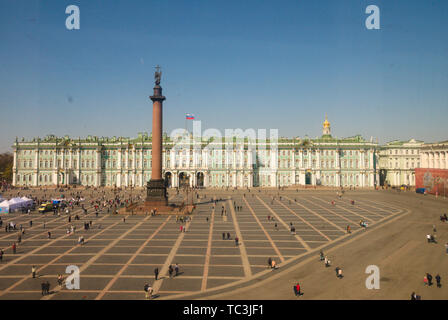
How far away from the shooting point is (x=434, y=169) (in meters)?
75.4

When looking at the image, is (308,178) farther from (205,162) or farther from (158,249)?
(158,249)

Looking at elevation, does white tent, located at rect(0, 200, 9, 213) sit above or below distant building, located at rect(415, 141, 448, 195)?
below

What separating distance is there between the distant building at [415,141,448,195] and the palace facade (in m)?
16.2

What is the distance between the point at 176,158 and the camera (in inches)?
3767

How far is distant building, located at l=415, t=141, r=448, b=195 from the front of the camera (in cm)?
7194

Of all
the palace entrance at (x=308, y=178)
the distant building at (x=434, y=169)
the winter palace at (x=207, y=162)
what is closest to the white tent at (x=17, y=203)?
the winter palace at (x=207, y=162)

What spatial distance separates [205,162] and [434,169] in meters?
58.2

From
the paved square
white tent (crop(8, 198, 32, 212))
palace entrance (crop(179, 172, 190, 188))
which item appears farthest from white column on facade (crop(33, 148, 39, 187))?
the paved square

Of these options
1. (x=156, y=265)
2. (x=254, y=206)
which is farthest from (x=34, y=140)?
(x=156, y=265)

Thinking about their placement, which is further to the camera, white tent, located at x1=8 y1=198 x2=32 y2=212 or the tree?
the tree

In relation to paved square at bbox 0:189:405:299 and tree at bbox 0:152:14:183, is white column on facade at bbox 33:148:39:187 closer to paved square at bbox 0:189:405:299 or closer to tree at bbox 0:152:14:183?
tree at bbox 0:152:14:183

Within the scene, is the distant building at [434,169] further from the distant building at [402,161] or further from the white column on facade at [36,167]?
the white column on facade at [36,167]

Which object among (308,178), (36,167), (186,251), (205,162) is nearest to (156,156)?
(186,251)

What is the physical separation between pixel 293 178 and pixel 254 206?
46601mm
